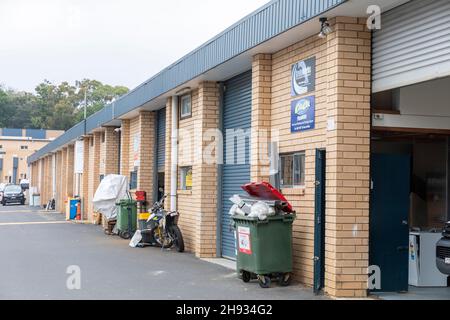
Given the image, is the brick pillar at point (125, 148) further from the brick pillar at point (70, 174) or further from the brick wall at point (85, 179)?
the brick pillar at point (70, 174)

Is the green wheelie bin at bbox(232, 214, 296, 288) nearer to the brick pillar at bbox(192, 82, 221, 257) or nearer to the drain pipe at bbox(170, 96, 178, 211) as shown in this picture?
the brick pillar at bbox(192, 82, 221, 257)

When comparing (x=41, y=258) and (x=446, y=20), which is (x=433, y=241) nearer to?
(x=446, y=20)

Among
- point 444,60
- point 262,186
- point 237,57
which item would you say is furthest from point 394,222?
point 237,57

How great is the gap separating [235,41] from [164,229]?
587 cm

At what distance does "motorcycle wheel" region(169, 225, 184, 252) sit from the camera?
51.0ft

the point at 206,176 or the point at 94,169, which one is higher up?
the point at 94,169

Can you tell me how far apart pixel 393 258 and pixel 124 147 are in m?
14.7

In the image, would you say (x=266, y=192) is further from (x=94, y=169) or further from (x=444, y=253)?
(x=94, y=169)

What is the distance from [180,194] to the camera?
16.6 metres

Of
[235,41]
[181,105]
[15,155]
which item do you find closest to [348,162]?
[235,41]

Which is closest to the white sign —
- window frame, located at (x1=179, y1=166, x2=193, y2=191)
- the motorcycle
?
the motorcycle

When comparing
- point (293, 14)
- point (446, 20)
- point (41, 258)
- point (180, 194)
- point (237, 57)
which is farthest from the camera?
point (180, 194)

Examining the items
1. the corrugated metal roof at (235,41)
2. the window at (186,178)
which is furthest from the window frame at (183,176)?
the corrugated metal roof at (235,41)

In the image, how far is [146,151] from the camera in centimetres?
2048
